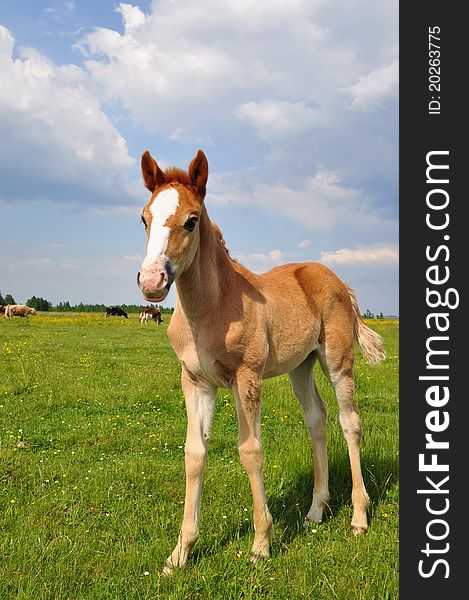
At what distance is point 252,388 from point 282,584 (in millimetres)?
1582

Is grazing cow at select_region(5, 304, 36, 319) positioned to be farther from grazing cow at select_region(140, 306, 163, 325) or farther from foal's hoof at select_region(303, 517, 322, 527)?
foal's hoof at select_region(303, 517, 322, 527)

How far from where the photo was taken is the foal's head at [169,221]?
358 centimetres

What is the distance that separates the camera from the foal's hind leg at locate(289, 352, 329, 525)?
18.4 ft

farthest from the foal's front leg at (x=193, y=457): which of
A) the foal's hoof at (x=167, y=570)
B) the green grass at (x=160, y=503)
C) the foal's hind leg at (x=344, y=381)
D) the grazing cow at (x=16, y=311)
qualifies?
the grazing cow at (x=16, y=311)

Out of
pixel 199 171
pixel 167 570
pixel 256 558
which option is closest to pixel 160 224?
pixel 199 171

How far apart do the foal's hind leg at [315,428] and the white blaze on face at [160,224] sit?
2923 millimetres

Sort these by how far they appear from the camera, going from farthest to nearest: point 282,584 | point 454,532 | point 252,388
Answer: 1. point 252,388
2. point 282,584
3. point 454,532

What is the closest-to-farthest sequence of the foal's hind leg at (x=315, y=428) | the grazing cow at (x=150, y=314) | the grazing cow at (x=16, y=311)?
the foal's hind leg at (x=315, y=428) < the grazing cow at (x=150, y=314) < the grazing cow at (x=16, y=311)

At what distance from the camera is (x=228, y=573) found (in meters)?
4.20

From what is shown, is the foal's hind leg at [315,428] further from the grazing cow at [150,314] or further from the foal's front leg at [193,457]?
the grazing cow at [150,314]

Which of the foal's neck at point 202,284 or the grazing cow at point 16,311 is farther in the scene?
the grazing cow at point 16,311

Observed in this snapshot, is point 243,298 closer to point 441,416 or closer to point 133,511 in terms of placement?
point 441,416

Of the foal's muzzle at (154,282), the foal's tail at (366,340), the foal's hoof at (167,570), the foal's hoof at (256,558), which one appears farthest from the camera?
the foal's tail at (366,340)

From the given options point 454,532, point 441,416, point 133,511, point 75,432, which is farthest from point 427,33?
point 75,432
